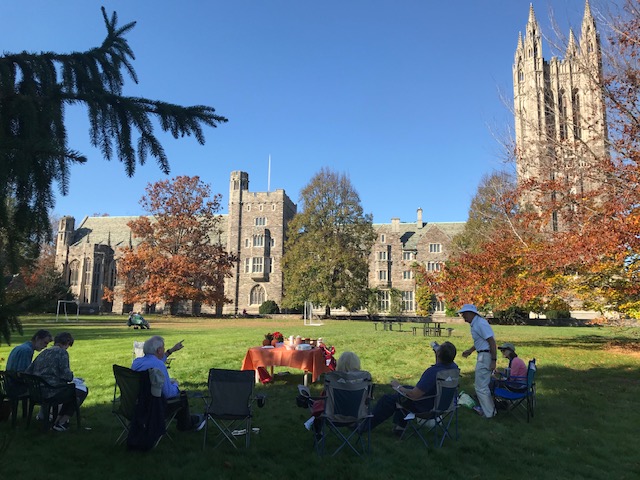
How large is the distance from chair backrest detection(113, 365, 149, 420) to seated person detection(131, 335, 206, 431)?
0.12 m

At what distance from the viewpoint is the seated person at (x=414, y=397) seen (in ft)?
19.1

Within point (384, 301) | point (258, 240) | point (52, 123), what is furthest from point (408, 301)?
point (52, 123)

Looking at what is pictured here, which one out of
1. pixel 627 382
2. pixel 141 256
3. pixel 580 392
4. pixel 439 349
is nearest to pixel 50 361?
pixel 439 349

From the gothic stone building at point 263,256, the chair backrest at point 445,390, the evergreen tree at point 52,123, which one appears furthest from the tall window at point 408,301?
the evergreen tree at point 52,123

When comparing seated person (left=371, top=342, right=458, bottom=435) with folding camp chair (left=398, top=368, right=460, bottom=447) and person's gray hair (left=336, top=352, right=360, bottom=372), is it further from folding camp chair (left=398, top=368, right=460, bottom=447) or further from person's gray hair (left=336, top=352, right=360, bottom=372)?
person's gray hair (left=336, top=352, right=360, bottom=372)

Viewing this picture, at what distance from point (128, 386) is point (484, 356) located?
4694 mm

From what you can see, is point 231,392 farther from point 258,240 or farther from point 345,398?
point 258,240

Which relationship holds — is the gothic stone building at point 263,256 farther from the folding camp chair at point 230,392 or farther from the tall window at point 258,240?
the folding camp chair at point 230,392

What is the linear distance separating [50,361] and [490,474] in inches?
206

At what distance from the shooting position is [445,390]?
5.75 metres

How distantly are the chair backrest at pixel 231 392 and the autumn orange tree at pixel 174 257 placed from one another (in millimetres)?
35746

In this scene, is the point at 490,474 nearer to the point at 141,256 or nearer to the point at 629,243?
the point at 629,243

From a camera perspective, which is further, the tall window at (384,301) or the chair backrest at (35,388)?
the tall window at (384,301)

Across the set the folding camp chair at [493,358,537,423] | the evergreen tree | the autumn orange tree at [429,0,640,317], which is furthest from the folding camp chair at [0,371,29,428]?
the autumn orange tree at [429,0,640,317]
